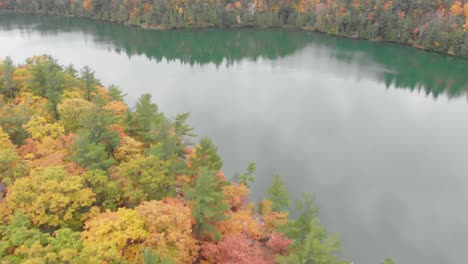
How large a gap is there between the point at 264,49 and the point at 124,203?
225 feet

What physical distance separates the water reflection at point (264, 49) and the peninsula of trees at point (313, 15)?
3.03m

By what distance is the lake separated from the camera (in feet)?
101

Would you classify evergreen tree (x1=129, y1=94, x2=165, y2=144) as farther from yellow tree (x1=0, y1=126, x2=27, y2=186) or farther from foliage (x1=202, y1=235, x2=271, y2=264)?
foliage (x1=202, y1=235, x2=271, y2=264)

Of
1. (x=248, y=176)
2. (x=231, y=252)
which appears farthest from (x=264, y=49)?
(x=231, y=252)

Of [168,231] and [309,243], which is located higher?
[309,243]

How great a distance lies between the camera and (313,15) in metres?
98.1

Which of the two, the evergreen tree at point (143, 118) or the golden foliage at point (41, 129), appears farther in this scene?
the evergreen tree at point (143, 118)

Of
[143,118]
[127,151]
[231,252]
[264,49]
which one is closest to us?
[231,252]

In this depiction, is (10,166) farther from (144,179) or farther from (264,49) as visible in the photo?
(264,49)

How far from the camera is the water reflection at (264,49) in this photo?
220 feet

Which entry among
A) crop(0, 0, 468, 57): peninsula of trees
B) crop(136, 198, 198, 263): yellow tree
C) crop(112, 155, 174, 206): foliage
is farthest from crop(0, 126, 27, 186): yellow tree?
crop(0, 0, 468, 57): peninsula of trees

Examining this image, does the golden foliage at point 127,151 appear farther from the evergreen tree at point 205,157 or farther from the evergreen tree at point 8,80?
the evergreen tree at point 8,80

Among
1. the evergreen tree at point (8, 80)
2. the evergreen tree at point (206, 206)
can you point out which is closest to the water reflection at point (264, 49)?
the evergreen tree at point (8, 80)

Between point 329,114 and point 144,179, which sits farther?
point 329,114
